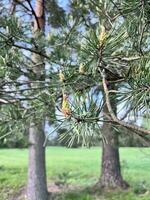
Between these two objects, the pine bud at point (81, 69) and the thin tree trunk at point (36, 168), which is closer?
the pine bud at point (81, 69)

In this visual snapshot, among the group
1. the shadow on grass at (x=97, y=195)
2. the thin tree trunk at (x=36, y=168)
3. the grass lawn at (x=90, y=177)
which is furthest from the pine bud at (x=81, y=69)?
the shadow on grass at (x=97, y=195)

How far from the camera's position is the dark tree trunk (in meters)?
8.63

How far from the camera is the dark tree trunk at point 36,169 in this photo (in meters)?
8.63

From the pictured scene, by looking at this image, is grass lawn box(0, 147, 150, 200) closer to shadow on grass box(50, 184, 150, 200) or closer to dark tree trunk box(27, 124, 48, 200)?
shadow on grass box(50, 184, 150, 200)

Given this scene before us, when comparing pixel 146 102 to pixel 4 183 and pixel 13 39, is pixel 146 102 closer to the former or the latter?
pixel 13 39

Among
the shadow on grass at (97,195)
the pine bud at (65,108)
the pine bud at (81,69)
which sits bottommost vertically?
the shadow on grass at (97,195)

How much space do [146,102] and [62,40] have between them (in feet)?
5.67

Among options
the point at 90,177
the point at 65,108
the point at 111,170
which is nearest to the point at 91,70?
the point at 65,108

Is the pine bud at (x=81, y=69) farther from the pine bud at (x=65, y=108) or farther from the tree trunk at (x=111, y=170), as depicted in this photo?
the tree trunk at (x=111, y=170)

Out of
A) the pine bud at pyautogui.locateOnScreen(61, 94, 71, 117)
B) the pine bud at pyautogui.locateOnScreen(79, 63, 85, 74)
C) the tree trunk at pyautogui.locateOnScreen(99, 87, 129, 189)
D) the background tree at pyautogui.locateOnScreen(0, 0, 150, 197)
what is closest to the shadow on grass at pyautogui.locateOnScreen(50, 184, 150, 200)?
the tree trunk at pyautogui.locateOnScreen(99, 87, 129, 189)

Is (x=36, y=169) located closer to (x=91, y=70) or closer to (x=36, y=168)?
(x=36, y=168)

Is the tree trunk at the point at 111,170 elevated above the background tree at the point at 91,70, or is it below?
below

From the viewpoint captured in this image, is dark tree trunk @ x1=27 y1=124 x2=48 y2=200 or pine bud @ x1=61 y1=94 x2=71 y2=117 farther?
dark tree trunk @ x1=27 y1=124 x2=48 y2=200

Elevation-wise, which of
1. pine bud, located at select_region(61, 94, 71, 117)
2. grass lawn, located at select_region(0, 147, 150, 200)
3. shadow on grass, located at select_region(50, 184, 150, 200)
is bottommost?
shadow on grass, located at select_region(50, 184, 150, 200)
